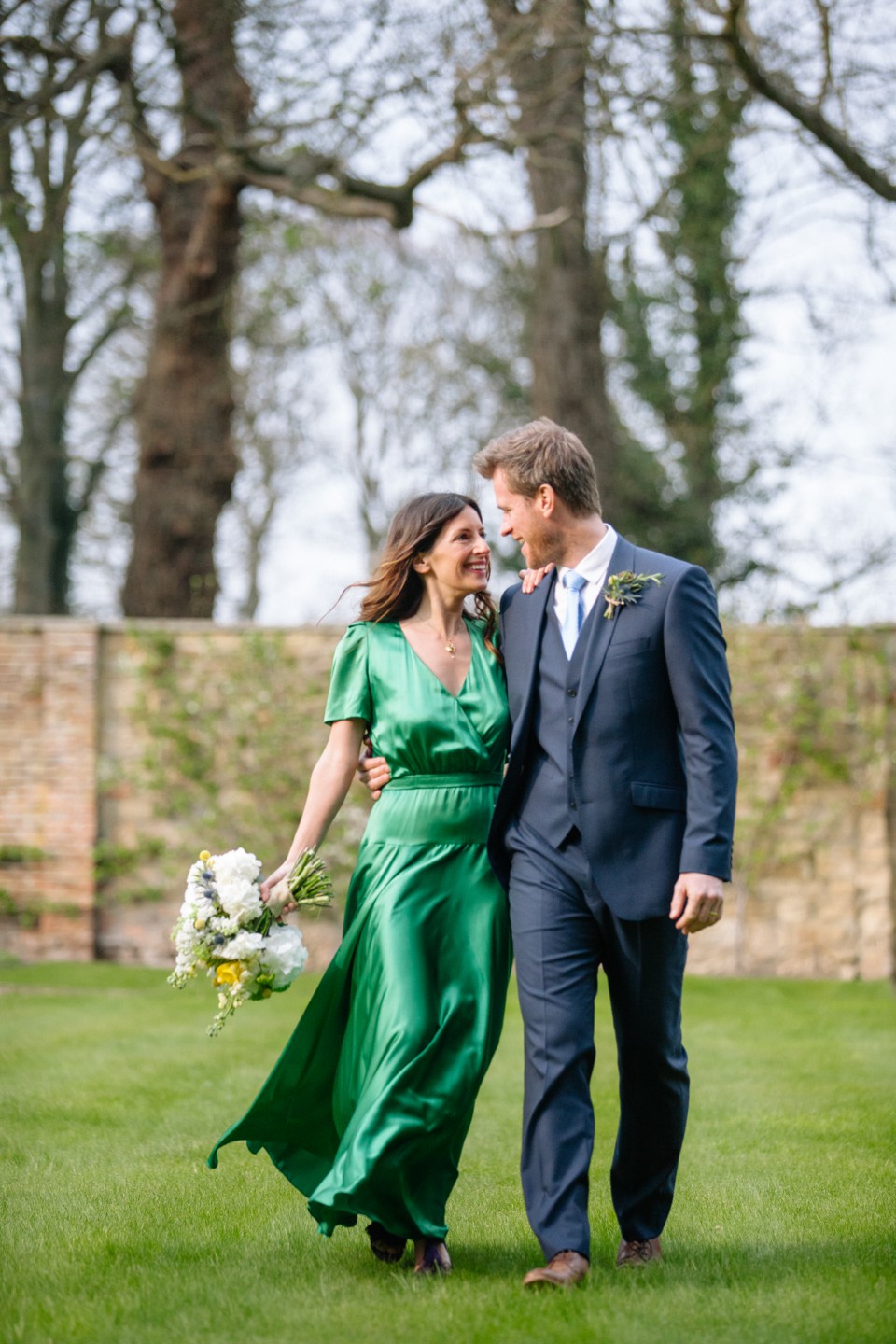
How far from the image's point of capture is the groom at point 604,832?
11.9ft

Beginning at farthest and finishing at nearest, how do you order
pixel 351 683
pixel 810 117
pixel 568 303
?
1. pixel 568 303
2. pixel 810 117
3. pixel 351 683

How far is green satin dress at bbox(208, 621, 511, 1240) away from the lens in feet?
12.3

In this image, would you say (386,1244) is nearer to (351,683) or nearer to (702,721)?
(351,683)

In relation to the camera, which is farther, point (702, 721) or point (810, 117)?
point (810, 117)

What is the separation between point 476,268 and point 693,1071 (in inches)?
711

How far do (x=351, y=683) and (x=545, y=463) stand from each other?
2.86 feet

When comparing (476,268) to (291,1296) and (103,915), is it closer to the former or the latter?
(103,915)

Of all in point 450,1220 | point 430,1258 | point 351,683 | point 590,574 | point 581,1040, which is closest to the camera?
point 581,1040

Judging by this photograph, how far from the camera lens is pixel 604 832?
374 centimetres

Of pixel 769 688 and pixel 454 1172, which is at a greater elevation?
pixel 769 688

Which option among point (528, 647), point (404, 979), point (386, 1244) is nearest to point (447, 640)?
point (528, 647)

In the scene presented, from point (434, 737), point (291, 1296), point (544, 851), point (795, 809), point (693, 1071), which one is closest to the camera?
point (291, 1296)

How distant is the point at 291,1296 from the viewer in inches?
140

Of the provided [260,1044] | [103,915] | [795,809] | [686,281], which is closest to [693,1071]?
[260,1044]
